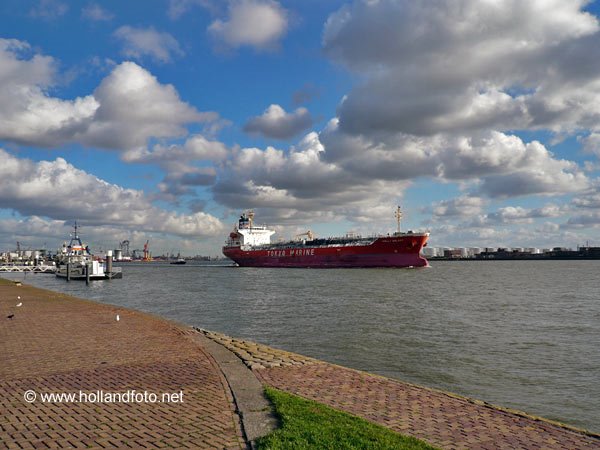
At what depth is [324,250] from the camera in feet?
266

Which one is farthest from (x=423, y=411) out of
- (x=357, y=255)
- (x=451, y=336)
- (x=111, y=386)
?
(x=357, y=255)

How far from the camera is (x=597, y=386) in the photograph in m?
11.5

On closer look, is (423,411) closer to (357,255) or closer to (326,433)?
(326,433)

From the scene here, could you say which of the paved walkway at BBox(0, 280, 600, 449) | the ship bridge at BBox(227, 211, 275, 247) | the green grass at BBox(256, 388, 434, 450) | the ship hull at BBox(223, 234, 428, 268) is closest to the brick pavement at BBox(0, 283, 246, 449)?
the paved walkway at BBox(0, 280, 600, 449)

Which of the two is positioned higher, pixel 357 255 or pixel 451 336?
pixel 357 255

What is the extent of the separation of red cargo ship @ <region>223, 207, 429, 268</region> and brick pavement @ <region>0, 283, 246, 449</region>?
198 feet

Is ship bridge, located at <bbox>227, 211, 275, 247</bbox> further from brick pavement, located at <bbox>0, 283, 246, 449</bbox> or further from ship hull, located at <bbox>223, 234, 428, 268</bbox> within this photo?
brick pavement, located at <bbox>0, 283, 246, 449</bbox>

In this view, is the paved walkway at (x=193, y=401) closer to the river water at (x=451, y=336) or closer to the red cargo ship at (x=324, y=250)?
the river water at (x=451, y=336)

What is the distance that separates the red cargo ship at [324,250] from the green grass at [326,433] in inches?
2617

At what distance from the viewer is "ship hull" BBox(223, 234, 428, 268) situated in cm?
7200

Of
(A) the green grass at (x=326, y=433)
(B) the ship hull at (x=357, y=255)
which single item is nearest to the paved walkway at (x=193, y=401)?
(A) the green grass at (x=326, y=433)

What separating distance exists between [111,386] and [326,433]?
14.4 feet

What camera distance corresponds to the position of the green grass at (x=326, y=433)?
546 centimetres

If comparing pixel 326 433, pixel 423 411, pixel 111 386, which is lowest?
pixel 423 411
